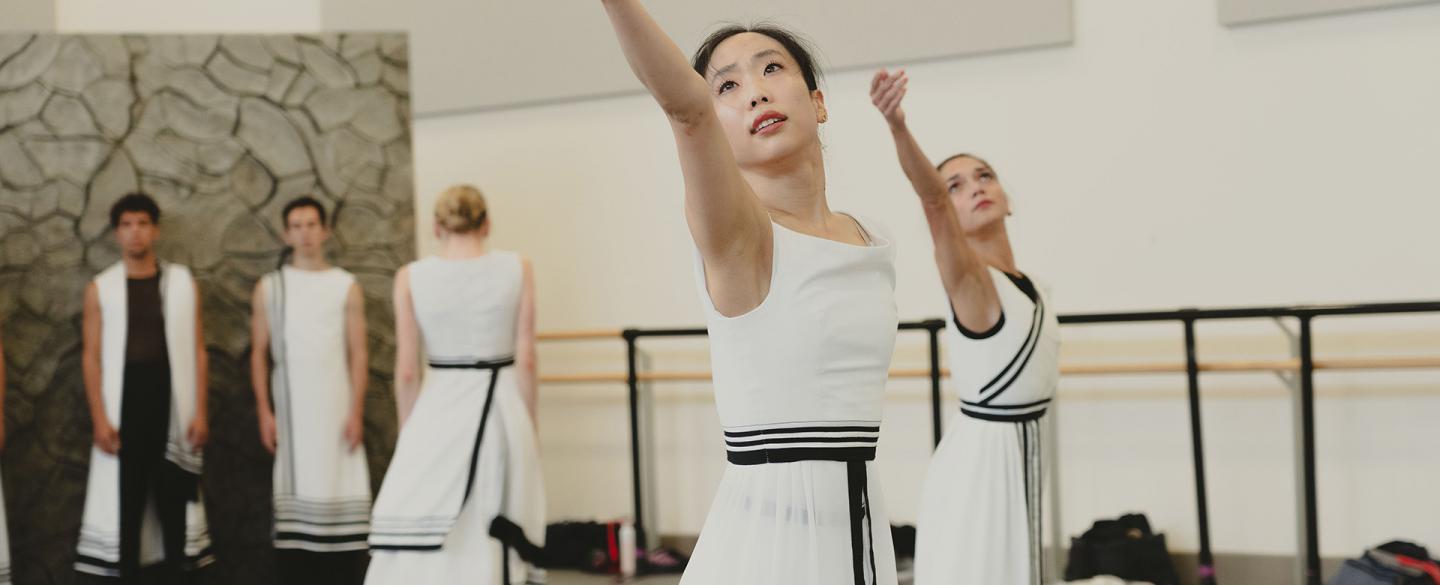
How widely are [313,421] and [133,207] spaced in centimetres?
106

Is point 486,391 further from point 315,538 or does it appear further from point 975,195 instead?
point 975,195

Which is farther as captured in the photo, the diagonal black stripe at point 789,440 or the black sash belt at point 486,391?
the black sash belt at point 486,391

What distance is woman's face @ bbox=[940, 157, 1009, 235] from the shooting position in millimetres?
3176

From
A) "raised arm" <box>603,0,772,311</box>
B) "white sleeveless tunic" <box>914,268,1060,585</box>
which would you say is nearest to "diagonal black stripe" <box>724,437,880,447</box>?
"raised arm" <box>603,0,772,311</box>

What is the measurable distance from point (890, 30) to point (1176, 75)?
1171mm

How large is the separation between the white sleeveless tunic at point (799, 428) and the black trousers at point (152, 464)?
3644 millimetres

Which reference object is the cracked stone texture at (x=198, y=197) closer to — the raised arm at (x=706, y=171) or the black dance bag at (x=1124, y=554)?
the black dance bag at (x=1124, y=554)

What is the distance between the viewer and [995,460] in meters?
2.81

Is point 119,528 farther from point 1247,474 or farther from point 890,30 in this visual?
point 1247,474

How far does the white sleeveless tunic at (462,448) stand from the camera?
379 centimetres

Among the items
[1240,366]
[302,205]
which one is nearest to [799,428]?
[1240,366]

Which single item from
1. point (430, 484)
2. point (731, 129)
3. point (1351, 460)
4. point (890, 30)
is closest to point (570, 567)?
point (430, 484)

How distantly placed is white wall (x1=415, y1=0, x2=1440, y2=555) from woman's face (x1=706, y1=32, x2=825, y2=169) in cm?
342

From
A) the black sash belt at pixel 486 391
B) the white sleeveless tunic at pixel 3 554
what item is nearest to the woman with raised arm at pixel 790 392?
the black sash belt at pixel 486 391
